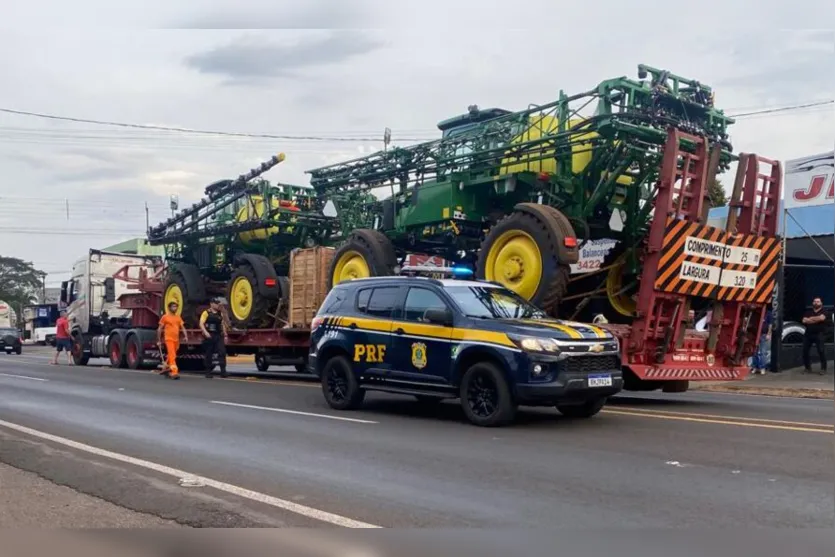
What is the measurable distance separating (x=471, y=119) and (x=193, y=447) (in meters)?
7.64

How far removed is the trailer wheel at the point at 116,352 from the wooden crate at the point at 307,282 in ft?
27.3

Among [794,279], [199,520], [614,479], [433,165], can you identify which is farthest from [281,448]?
[794,279]

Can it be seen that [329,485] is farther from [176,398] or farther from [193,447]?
[176,398]

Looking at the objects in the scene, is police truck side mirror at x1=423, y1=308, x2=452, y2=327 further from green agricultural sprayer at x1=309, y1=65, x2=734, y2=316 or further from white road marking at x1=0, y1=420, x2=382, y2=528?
white road marking at x1=0, y1=420, x2=382, y2=528

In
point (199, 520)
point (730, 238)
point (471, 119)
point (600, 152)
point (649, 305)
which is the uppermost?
point (471, 119)

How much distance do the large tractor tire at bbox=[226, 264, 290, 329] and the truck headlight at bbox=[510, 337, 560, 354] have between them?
954 cm

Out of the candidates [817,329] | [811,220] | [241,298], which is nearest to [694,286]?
[817,329]

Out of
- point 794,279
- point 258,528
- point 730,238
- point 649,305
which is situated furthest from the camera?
point 794,279

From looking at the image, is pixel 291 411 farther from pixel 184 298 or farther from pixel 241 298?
pixel 184 298

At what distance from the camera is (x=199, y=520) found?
5.66m

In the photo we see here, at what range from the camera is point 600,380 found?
9.26 metres

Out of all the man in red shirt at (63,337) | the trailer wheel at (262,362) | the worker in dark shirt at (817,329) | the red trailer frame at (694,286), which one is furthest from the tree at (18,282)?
the red trailer frame at (694,286)

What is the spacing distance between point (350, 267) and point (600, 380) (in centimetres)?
697

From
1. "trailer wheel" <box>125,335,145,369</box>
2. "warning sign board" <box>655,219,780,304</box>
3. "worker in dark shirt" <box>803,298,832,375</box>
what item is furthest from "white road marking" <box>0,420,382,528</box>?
"worker in dark shirt" <box>803,298,832,375</box>
